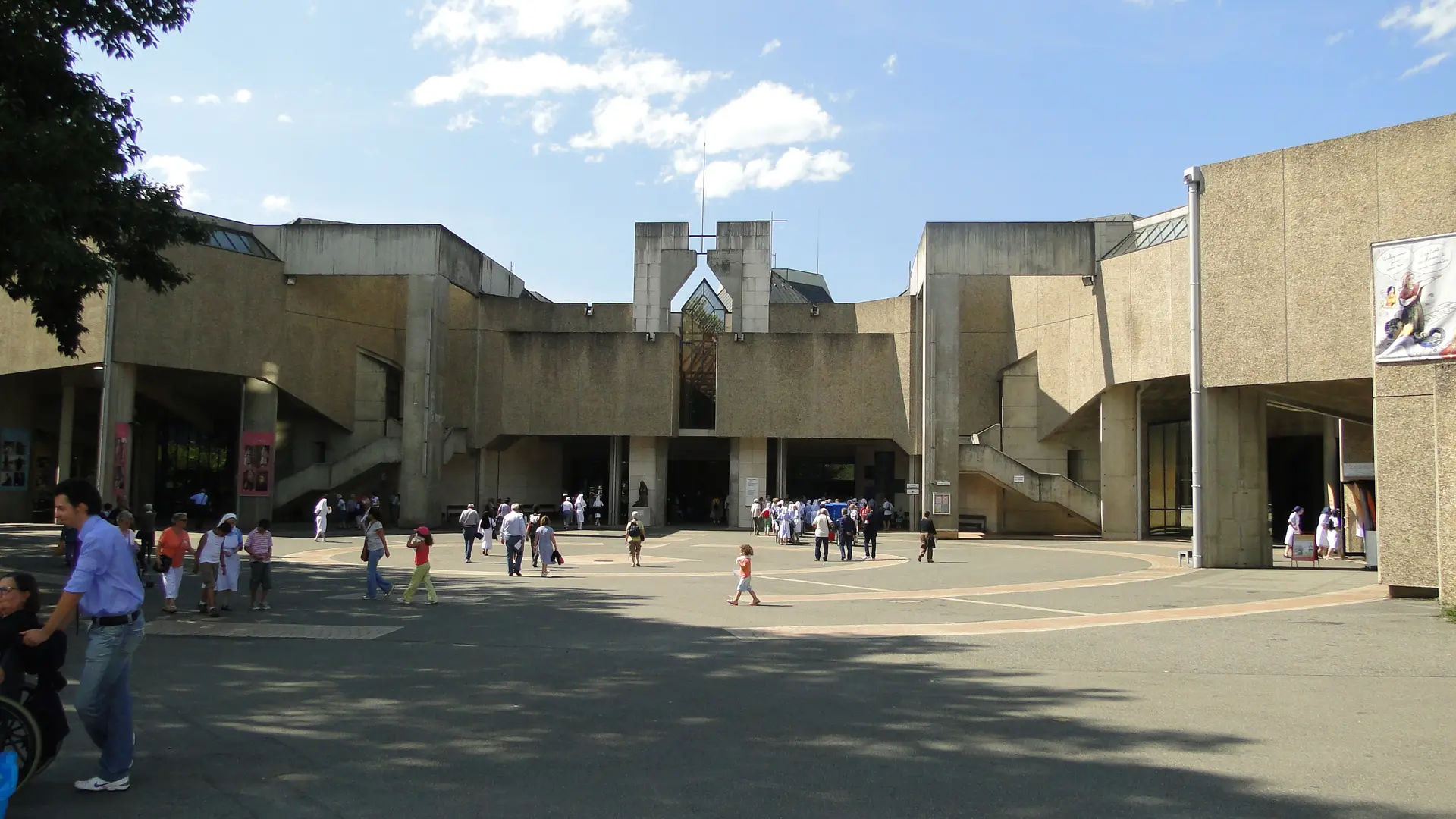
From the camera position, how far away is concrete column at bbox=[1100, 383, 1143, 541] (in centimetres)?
3747

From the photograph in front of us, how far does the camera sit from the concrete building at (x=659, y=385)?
36406 millimetres

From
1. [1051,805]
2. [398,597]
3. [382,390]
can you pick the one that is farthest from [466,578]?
[382,390]

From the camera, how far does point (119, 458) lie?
34406 mm

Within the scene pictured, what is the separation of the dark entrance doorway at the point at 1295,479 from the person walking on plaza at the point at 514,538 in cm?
2979

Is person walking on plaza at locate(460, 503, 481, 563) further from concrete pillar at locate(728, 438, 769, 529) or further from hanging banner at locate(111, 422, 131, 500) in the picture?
concrete pillar at locate(728, 438, 769, 529)

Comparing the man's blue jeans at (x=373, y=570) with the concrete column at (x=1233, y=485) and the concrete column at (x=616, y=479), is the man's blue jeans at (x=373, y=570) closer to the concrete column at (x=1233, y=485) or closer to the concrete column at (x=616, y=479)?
the concrete column at (x=1233, y=485)

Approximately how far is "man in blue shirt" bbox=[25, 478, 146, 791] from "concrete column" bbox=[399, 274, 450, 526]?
3569cm

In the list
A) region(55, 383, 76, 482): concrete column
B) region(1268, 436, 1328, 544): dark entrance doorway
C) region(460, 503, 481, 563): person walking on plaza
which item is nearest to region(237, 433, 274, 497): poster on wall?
region(55, 383, 76, 482): concrete column

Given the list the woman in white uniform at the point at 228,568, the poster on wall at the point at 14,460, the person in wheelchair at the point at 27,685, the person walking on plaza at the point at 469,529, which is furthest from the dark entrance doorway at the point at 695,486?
the person in wheelchair at the point at 27,685

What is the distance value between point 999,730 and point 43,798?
6394 mm

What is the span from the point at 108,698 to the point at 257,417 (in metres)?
36.4

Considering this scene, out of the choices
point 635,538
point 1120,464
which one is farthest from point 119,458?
point 1120,464

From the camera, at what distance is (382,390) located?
44281mm

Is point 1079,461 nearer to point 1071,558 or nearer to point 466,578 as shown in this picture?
point 1071,558
